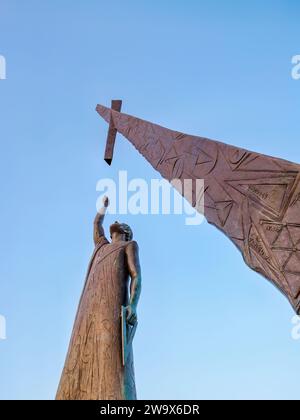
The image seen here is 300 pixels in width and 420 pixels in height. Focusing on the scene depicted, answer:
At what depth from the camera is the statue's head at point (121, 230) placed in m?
7.35

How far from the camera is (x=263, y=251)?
3957 millimetres

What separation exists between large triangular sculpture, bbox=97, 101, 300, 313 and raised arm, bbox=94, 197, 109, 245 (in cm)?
214

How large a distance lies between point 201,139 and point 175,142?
1.57 feet

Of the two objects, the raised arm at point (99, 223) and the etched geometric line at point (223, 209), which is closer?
the etched geometric line at point (223, 209)

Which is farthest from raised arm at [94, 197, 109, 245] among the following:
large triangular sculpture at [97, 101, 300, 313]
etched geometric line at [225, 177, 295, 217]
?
etched geometric line at [225, 177, 295, 217]

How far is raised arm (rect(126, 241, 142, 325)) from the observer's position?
6.01 m

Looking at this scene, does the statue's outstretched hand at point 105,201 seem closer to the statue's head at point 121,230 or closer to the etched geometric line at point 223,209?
the statue's head at point 121,230

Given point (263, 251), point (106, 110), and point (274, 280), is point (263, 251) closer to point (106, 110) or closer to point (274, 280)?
point (274, 280)

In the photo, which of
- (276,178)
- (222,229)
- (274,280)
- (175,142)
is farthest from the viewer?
(175,142)

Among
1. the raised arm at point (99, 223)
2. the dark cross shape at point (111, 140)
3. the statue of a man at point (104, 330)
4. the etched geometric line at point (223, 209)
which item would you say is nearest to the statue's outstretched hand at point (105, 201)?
the raised arm at point (99, 223)


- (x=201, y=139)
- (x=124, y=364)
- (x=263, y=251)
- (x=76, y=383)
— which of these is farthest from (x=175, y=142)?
(x=76, y=383)

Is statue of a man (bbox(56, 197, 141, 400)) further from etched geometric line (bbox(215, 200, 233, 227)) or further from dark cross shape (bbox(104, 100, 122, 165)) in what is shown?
dark cross shape (bbox(104, 100, 122, 165))

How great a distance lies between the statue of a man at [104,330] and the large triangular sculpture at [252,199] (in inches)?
63.4

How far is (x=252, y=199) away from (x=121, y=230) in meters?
3.39
